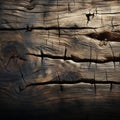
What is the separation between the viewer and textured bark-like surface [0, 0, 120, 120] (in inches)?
97.3

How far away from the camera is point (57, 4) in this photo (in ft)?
8.34

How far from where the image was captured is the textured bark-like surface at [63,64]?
2.47 metres

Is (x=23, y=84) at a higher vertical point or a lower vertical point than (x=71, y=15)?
lower

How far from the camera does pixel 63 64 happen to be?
2.49m

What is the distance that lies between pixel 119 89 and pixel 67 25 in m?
0.52

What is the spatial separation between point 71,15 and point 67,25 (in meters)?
0.07

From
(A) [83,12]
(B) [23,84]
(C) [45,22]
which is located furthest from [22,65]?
(A) [83,12]

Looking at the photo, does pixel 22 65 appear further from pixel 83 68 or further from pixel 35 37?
pixel 83 68

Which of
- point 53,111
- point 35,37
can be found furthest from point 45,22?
point 53,111

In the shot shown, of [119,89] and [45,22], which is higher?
[45,22]

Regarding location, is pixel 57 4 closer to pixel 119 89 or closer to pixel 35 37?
pixel 35 37

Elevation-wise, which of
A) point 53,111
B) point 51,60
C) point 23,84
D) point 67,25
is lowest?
point 53,111

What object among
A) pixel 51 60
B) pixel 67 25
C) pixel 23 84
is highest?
pixel 67 25

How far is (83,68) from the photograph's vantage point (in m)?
2.49
